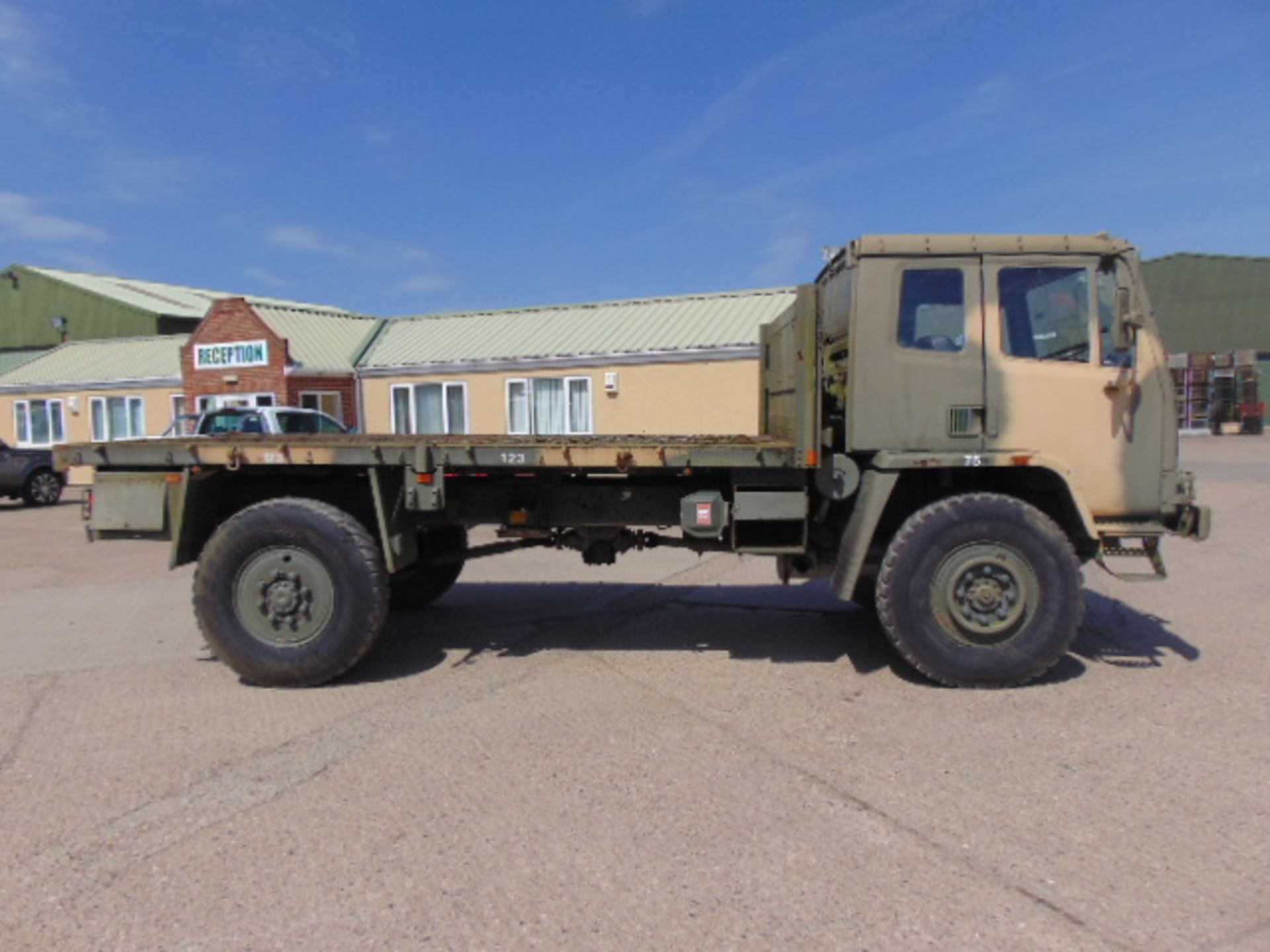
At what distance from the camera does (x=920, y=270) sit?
5.04m

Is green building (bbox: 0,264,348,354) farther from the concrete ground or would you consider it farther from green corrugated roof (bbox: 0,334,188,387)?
the concrete ground

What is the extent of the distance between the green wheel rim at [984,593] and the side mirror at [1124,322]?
4.33 ft

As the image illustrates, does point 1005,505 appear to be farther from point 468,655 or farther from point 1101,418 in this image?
point 468,655

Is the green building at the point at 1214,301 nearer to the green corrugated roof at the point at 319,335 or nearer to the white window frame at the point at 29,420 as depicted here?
the green corrugated roof at the point at 319,335

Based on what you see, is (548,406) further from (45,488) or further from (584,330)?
(45,488)

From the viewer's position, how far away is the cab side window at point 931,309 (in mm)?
5023

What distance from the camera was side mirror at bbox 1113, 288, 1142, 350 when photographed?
4.73m

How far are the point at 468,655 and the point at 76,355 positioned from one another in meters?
27.0

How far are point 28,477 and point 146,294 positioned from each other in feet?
76.1

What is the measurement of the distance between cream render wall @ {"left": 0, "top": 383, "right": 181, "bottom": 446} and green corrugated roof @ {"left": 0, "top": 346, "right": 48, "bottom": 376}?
12.7m

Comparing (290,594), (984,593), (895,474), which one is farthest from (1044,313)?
(290,594)

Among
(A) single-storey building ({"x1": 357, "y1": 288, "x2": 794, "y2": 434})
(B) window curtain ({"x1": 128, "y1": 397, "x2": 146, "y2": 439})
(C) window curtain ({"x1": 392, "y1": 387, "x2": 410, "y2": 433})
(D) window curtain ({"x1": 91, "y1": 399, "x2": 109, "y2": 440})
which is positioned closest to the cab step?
(A) single-storey building ({"x1": 357, "y1": 288, "x2": 794, "y2": 434})

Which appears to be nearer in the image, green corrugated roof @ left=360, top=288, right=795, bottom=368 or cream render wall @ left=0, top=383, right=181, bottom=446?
green corrugated roof @ left=360, top=288, right=795, bottom=368

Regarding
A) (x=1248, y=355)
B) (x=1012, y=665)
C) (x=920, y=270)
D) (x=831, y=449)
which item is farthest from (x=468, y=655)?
(x=1248, y=355)
